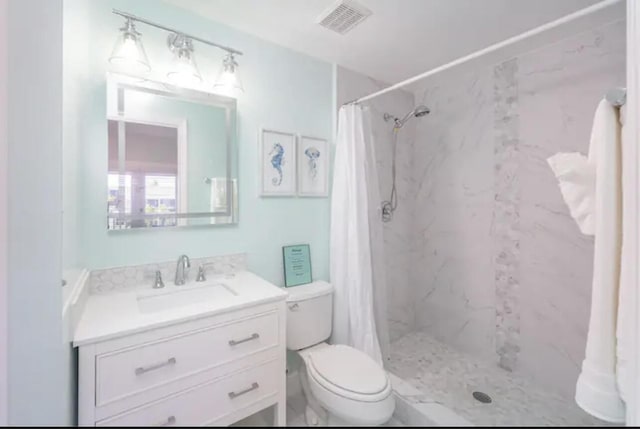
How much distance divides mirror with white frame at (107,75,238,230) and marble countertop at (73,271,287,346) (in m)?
0.31

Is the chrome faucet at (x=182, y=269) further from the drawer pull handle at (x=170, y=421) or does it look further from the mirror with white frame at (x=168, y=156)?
the drawer pull handle at (x=170, y=421)

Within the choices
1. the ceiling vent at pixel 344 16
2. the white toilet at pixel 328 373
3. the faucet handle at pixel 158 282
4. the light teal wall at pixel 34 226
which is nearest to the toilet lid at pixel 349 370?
the white toilet at pixel 328 373

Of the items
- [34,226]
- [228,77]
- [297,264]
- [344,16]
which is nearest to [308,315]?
[297,264]

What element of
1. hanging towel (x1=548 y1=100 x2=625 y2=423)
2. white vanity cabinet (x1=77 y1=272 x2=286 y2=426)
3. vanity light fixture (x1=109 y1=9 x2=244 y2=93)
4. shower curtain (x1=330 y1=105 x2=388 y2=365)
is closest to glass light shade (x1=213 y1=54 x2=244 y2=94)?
vanity light fixture (x1=109 y1=9 x2=244 y2=93)

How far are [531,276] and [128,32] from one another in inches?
102

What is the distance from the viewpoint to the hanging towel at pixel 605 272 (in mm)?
688

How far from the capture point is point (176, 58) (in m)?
1.41

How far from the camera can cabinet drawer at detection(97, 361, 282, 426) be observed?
870 millimetres

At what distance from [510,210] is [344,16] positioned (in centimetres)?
163

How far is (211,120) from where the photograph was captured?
1509mm

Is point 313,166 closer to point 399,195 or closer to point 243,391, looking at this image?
point 399,195

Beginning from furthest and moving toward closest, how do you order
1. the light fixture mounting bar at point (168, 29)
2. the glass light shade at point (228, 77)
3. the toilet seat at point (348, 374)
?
the glass light shade at point (228, 77) → the light fixture mounting bar at point (168, 29) → the toilet seat at point (348, 374)

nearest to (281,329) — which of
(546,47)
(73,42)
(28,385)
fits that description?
(28,385)

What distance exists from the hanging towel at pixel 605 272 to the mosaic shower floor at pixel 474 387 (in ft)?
1.35
